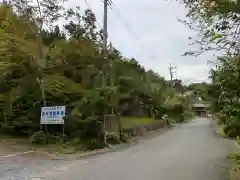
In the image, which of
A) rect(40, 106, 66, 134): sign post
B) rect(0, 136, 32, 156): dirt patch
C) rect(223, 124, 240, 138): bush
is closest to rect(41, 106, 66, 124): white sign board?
rect(40, 106, 66, 134): sign post

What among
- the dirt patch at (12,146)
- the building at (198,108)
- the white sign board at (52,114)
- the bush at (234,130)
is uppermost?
the building at (198,108)

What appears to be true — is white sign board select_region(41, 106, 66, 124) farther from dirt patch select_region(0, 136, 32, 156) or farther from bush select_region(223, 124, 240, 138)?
bush select_region(223, 124, 240, 138)

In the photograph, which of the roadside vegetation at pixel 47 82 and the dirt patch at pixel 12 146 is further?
the roadside vegetation at pixel 47 82

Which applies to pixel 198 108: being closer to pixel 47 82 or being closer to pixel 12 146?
pixel 47 82

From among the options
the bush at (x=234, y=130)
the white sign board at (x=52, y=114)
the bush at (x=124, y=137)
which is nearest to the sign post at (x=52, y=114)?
the white sign board at (x=52, y=114)

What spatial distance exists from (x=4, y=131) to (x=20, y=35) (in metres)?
6.37

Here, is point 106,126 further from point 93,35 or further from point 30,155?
point 93,35

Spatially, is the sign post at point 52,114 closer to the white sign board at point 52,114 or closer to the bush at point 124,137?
the white sign board at point 52,114

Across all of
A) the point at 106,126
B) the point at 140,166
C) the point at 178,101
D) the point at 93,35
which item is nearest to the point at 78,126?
the point at 106,126

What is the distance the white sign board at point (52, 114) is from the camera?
21.3 meters

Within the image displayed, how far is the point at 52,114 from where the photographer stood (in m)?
21.6

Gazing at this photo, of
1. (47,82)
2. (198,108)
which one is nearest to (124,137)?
(47,82)

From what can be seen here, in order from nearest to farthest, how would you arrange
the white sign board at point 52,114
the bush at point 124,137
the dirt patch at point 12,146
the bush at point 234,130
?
the bush at point 234,130
the dirt patch at point 12,146
the white sign board at point 52,114
the bush at point 124,137

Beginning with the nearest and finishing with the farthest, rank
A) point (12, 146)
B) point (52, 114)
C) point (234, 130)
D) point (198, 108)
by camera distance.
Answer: point (234, 130)
point (12, 146)
point (52, 114)
point (198, 108)
